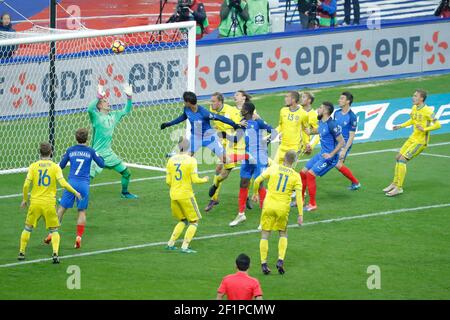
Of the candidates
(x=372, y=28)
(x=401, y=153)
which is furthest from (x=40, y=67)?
(x=372, y=28)

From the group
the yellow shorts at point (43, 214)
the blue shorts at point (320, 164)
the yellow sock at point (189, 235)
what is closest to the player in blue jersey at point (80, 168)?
the yellow shorts at point (43, 214)

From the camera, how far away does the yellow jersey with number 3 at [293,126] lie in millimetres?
20594

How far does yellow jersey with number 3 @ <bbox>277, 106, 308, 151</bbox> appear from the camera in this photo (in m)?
20.6

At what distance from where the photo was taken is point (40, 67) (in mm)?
24953

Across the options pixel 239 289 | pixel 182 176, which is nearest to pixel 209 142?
pixel 182 176

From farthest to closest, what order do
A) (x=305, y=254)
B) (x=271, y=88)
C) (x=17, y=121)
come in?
1. (x=271, y=88)
2. (x=17, y=121)
3. (x=305, y=254)

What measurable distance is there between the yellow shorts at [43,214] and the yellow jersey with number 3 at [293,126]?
565 centimetres

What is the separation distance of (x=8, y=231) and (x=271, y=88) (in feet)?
44.9

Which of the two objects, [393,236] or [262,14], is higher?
[262,14]

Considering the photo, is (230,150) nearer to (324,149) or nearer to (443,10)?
(324,149)

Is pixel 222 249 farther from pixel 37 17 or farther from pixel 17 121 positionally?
pixel 37 17

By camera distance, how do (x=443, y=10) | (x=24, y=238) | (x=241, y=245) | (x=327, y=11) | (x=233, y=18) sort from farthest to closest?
(x=443, y=10), (x=327, y=11), (x=233, y=18), (x=241, y=245), (x=24, y=238)

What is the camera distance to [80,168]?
17.6 m

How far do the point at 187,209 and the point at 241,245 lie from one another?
4.29ft
